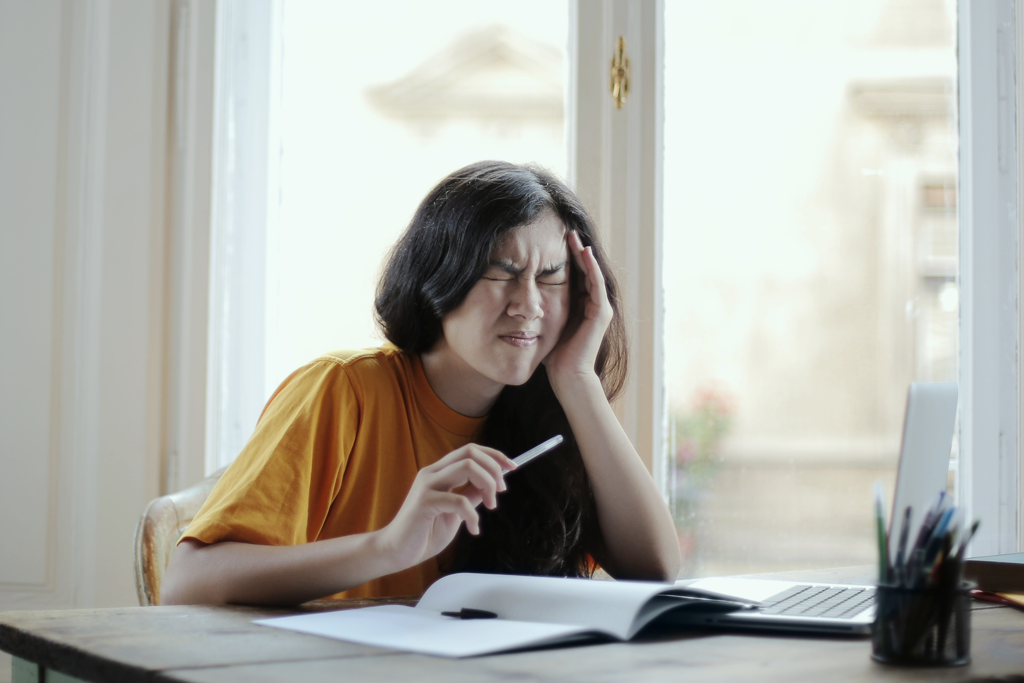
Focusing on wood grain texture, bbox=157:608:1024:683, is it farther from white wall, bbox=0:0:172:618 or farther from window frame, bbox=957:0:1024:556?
white wall, bbox=0:0:172:618

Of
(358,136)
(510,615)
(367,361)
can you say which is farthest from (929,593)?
(358,136)

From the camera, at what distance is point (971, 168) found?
1.96 m

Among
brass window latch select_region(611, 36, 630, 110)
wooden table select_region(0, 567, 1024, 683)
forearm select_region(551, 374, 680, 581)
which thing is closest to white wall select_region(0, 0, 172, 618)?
brass window latch select_region(611, 36, 630, 110)

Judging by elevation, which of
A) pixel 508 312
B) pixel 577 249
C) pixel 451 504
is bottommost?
pixel 451 504

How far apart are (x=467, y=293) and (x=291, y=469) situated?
14.0 inches

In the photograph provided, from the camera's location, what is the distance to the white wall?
6.61ft

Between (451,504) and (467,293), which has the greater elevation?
(467,293)

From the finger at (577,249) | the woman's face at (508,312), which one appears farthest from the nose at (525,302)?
the finger at (577,249)

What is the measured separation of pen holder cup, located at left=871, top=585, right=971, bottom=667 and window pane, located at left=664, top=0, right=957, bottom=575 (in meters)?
1.35

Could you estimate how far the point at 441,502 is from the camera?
911 millimetres

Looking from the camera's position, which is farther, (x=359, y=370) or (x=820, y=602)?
(x=359, y=370)

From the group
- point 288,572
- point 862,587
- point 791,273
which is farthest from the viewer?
point 791,273

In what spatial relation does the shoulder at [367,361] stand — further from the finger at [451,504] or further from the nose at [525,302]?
the finger at [451,504]

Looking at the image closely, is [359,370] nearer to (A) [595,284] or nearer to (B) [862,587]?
(A) [595,284]
